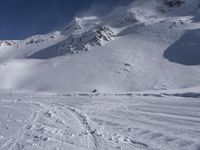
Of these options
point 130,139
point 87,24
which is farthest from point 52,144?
point 87,24

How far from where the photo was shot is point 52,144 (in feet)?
28.9

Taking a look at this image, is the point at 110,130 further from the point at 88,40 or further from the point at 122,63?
the point at 88,40

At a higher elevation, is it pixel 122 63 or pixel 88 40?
pixel 88 40

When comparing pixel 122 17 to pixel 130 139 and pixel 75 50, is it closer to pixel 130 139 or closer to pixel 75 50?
pixel 75 50

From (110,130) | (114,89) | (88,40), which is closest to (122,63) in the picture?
(114,89)

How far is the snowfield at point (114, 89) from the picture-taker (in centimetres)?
947

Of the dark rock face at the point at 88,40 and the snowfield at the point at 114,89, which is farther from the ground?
the dark rock face at the point at 88,40

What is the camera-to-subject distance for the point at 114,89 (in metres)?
43.3

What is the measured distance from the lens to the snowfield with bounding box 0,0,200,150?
9.47m

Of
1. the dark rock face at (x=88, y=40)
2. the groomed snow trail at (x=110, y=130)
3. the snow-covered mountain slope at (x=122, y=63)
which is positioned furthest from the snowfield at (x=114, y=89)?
the dark rock face at (x=88, y=40)

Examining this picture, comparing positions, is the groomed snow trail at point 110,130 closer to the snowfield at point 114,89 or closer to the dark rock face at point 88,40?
the snowfield at point 114,89

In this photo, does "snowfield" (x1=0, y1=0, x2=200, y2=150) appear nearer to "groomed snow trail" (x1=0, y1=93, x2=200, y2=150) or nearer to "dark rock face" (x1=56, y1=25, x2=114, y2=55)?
"groomed snow trail" (x1=0, y1=93, x2=200, y2=150)

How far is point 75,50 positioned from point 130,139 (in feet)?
228

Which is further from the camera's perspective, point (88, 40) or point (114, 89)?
point (88, 40)
